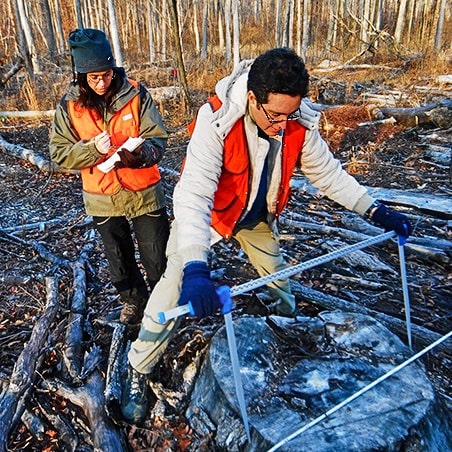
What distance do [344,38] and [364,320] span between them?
78.6 feet

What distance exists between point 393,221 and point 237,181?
1.14 metres

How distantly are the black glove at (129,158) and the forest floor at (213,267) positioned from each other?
1388mm

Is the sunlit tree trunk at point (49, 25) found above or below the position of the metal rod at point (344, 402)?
above

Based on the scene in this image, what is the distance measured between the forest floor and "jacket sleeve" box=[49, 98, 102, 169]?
1.48 m

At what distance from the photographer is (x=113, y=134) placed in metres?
3.11

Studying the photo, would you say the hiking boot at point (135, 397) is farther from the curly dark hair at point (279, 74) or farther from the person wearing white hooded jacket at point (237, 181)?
the curly dark hair at point (279, 74)

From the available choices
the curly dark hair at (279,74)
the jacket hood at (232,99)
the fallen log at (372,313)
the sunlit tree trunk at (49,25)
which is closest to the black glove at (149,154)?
the jacket hood at (232,99)

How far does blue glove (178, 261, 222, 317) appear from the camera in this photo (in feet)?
6.26

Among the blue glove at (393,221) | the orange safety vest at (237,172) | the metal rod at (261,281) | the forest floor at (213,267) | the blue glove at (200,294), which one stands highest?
the orange safety vest at (237,172)

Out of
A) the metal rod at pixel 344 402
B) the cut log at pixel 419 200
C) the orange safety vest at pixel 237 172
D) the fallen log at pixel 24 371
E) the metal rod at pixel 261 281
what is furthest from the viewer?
the cut log at pixel 419 200

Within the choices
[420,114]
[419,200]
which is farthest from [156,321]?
[420,114]

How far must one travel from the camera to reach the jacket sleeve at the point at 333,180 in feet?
9.75

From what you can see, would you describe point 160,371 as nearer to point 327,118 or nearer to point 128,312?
point 128,312

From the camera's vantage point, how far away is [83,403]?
2820 millimetres
